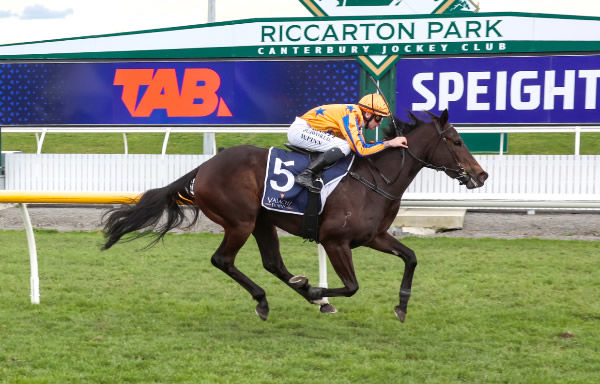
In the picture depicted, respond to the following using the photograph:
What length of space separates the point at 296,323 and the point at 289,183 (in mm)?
1110

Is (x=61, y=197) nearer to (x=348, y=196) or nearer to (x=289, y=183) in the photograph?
(x=289, y=183)

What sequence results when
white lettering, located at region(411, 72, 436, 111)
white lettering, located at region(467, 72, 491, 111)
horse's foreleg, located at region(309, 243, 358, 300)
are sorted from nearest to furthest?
horse's foreleg, located at region(309, 243, 358, 300) < white lettering, located at region(467, 72, 491, 111) < white lettering, located at region(411, 72, 436, 111)

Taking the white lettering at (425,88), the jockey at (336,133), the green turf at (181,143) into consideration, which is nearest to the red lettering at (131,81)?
the white lettering at (425,88)

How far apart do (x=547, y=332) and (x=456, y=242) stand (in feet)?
14.8

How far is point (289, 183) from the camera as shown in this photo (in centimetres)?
600

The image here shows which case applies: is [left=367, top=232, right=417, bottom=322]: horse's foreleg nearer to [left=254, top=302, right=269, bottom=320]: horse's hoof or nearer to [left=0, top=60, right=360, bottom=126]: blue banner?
[left=254, top=302, right=269, bottom=320]: horse's hoof

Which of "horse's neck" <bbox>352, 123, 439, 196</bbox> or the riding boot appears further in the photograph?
"horse's neck" <bbox>352, 123, 439, 196</bbox>

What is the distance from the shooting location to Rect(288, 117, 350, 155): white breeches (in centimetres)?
611

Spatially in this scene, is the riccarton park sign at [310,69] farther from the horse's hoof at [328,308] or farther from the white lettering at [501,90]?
the horse's hoof at [328,308]

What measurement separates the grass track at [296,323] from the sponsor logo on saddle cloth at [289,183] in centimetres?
94

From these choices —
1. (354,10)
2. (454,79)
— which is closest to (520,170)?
(454,79)

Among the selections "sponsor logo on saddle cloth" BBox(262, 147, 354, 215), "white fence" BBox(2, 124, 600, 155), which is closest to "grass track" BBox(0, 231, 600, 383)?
"sponsor logo on saddle cloth" BBox(262, 147, 354, 215)

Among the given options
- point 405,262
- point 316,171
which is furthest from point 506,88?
point 316,171

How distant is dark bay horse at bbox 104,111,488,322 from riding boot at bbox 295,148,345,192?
15 cm
